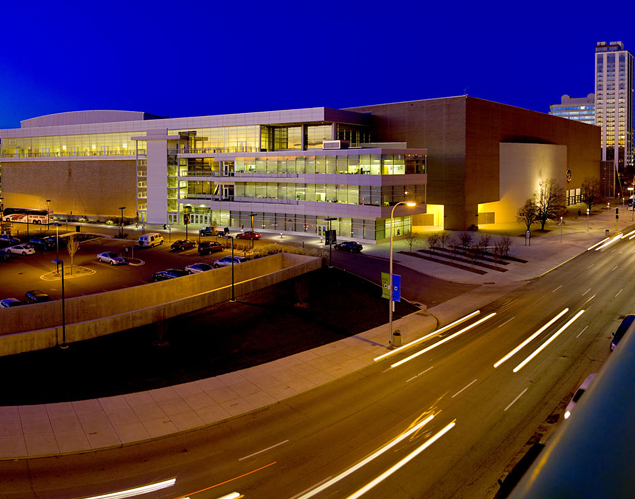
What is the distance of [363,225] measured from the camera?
2633 inches

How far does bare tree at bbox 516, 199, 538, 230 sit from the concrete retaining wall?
45859mm

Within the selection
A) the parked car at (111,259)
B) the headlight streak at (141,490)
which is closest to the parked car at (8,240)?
the parked car at (111,259)

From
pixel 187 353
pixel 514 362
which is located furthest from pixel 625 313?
pixel 187 353

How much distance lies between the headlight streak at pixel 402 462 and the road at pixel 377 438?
66 millimetres

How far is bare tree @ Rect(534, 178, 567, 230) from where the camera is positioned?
79500 mm

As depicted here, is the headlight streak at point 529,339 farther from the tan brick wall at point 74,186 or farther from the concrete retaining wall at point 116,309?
the tan brick wall at point 74,186

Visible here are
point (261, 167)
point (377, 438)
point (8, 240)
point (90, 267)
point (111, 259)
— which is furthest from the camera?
point (261, 167)

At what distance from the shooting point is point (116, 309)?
32.0 m

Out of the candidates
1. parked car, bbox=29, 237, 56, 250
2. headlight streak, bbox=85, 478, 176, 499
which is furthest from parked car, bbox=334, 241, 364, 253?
headlight streak, bbox=85, 478, 176, 499

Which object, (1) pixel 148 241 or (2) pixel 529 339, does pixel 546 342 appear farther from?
(1) pixel 148 241

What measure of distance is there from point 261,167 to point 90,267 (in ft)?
110

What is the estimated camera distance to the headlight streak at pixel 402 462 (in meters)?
14.8

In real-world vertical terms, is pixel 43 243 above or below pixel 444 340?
above

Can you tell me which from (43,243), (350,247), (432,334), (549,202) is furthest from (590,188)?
(43,243)
